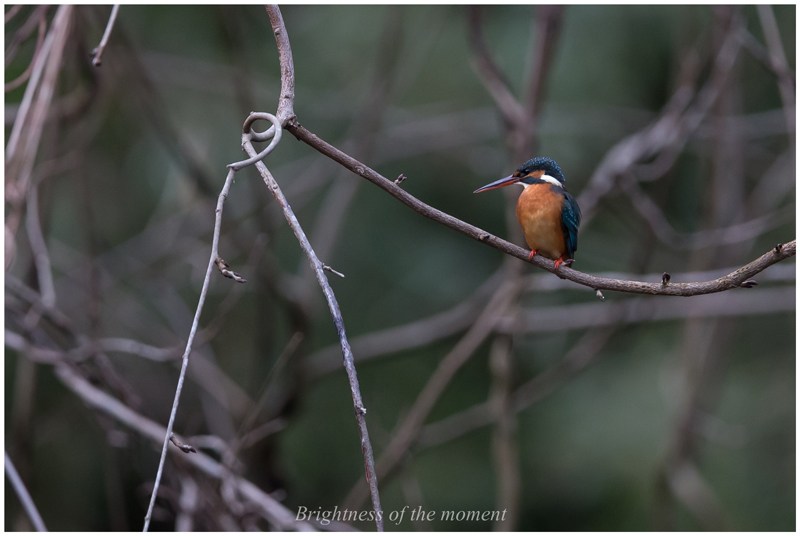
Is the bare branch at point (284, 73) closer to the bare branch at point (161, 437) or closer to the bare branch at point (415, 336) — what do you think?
the bare branch at point (161, 437)

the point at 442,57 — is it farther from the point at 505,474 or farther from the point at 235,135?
the point at 505,474

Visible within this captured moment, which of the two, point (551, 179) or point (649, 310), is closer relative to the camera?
point (551, 179)

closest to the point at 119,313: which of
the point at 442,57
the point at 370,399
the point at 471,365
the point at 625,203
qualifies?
the point at 370,399

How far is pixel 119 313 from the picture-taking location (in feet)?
11.6

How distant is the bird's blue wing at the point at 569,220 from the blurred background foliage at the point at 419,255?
5.47 ft

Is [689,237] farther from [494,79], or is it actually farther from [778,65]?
[494,79]

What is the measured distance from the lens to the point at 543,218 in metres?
1.69

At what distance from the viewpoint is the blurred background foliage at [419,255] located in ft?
11.8

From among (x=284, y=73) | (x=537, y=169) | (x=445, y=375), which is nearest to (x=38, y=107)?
(x=284, y=73)

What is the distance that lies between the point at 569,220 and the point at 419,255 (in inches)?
87.8

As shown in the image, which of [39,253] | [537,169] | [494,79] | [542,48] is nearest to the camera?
[537,169]

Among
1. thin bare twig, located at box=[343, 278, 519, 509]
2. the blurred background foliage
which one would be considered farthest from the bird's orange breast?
the blurred background foliage

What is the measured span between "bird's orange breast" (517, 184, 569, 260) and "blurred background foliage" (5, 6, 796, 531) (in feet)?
5.73

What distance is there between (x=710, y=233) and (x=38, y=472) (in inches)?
151
